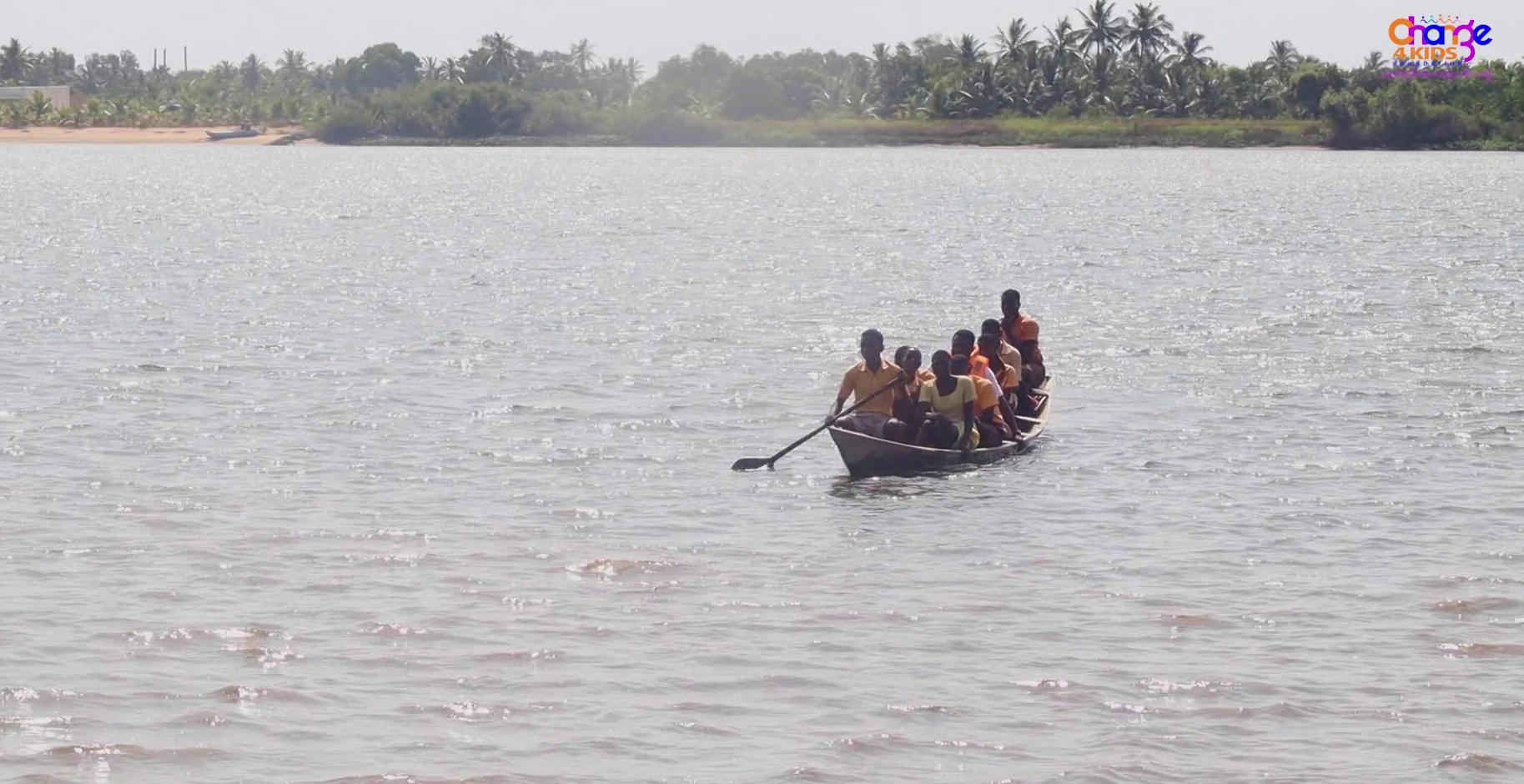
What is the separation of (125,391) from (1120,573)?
1430 centimetres

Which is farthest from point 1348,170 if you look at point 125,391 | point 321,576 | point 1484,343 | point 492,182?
point 321,576

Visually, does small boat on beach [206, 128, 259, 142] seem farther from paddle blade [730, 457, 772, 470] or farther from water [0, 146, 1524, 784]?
paddle blade [730, 457, 772, 470]

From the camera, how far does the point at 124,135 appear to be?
185875 millimetres

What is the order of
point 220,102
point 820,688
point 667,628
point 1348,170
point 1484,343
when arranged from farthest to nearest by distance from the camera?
1. point 220,102
2. point 1348,170
3. point 1484,343
4. point 667,628
5. point 820,688

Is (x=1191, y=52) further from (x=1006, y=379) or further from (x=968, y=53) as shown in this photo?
(x=1006, y=379)

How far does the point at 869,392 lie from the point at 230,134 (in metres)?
172

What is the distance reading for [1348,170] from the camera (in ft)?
407

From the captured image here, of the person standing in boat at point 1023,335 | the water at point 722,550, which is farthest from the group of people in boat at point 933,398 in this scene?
the person standing in boat at point 1023,335

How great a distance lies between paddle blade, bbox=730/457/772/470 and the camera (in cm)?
1986

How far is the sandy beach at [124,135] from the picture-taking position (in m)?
185

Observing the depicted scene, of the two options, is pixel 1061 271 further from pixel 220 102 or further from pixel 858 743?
pixel 220 102

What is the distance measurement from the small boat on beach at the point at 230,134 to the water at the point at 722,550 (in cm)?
14652

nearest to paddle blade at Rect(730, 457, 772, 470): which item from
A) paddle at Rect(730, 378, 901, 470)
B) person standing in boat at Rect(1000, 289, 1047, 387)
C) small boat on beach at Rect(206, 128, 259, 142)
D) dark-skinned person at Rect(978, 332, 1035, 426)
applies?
paddle at Rect(730, 378, 901, 470)

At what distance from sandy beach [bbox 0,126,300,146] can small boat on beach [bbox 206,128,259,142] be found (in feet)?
0.99
